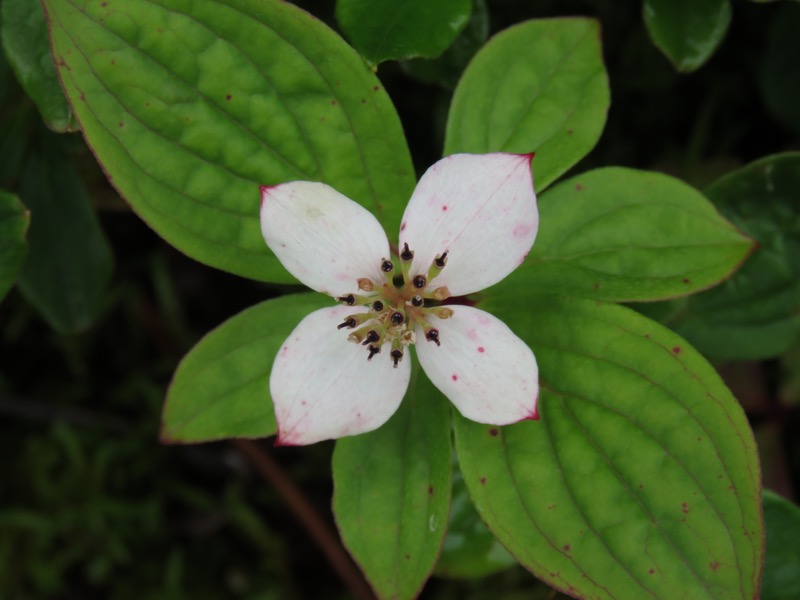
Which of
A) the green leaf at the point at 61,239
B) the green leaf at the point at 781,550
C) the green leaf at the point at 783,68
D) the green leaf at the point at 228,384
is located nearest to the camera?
the green leaf at the point at 228,384

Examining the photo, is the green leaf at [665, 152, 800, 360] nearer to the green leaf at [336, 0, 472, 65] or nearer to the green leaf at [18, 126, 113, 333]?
the green leaf at [336, 0, 472, 65]

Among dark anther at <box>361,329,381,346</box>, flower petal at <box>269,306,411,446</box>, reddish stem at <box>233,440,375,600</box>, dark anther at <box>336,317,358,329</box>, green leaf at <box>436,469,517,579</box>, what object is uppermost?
dark anther at <box>336,317,358,329</box>

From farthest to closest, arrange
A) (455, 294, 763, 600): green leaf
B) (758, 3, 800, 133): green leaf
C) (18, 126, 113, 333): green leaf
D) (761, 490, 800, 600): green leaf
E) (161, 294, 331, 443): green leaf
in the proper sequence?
(758, 3, 800, 133): green leaf < (18, 126, 113, 333): green leaf < (761, 490, 800, 600): green leaf < (161, 294, 331, 443): green leaf < (455, 294, 763, 600): green leaf

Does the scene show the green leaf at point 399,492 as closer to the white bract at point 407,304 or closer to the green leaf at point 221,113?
the white bract at point 407,304

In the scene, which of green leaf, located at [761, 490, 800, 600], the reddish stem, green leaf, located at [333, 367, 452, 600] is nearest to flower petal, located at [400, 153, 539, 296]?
green leaf, located at [333, 367, 452, 600]

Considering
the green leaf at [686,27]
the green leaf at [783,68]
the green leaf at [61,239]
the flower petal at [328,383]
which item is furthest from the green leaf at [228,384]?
the green leaf at [783,68]

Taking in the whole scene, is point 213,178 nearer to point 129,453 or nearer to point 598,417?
point 598,417

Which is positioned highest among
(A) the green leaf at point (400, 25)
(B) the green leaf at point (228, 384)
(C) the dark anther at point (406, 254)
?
(A) the green leaf at point (400, 25)

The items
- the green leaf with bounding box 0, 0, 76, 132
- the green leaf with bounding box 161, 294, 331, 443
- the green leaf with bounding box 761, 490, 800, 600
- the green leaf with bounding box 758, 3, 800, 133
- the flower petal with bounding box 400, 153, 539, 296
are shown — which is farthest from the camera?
the green leaf with bounding box 758, 3, 800, 133
